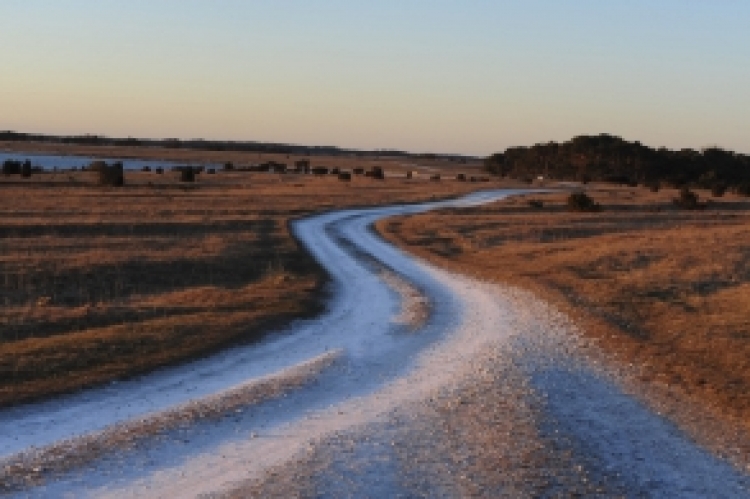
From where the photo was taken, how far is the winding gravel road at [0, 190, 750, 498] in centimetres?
955

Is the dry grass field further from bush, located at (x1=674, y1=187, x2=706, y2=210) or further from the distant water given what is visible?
the distant water

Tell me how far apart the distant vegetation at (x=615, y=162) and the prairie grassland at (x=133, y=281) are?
87.7 metres

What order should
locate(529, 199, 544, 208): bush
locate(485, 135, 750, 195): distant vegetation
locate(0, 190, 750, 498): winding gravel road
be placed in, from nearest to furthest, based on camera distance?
locate(0, 190, 750, 498): winding gravel road < locate(529, 199, 544, 208): bush < locate(485, 135, 750, 195): distant vegetation

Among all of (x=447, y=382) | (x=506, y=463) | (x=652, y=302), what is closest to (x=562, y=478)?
(x=506, y=463)

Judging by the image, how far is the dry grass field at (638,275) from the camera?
1584 centimetres

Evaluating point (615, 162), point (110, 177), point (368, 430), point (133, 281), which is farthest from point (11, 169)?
point (615, 162)

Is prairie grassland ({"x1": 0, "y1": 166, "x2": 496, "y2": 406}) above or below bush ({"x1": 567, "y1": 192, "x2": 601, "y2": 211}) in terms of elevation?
below

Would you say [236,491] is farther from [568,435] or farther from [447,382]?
[447,382]

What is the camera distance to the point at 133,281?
1079 inches

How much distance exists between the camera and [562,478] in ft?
32.1

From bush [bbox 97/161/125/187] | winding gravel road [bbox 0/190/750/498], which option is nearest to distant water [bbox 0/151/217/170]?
bush [bbox 97/161/125/187]

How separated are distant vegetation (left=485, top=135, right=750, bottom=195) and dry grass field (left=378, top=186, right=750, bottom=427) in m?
81.8

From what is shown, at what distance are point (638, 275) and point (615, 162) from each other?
124195mm

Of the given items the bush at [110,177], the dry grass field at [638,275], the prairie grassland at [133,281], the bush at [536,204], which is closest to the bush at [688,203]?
the dry grass field at [638,275]
